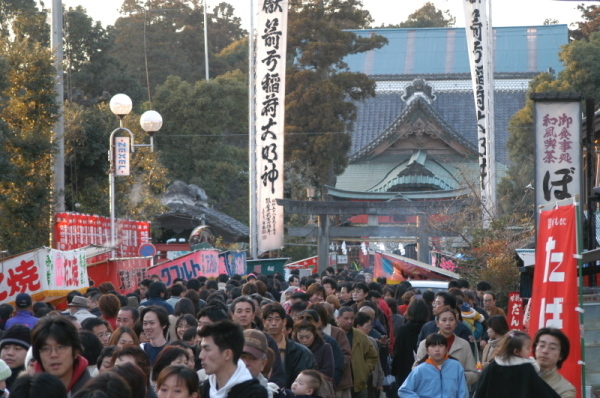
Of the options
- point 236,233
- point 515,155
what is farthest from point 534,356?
point 236,233

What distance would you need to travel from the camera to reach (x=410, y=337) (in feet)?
31.1

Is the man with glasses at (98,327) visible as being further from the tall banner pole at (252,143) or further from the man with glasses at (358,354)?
the tall banner pole at (252,143)

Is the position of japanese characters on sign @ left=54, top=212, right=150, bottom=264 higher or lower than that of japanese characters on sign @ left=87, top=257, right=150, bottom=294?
higher

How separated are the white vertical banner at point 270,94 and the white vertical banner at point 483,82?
170 inches

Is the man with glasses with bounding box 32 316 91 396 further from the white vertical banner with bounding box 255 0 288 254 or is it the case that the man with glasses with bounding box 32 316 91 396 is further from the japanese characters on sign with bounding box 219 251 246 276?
the white vertical banner with bounding box 255 0 288 254

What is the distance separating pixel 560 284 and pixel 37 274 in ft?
23.6

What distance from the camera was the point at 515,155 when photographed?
107ft

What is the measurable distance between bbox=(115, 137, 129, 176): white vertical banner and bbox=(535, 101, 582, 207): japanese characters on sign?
998 centimetres

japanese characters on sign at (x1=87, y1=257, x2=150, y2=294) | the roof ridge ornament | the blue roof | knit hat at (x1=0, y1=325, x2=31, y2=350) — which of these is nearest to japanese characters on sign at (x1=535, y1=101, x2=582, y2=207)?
knit hat at (x1=0, y1=325, x2=31, y2=350)

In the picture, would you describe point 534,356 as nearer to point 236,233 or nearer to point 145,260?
point 145,260

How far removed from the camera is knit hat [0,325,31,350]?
6.11 m

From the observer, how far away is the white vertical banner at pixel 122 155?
719 inches

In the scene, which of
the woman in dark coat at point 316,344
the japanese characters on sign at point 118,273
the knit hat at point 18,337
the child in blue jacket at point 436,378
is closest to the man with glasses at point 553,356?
the child in blue jacket at point 436,378

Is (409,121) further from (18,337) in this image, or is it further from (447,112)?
(18,337)
